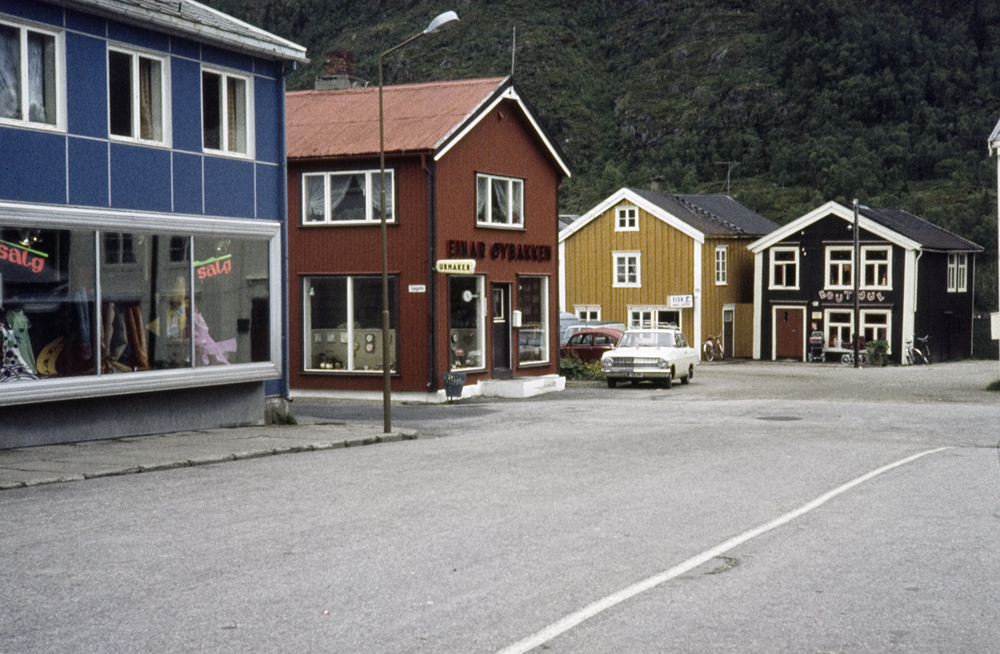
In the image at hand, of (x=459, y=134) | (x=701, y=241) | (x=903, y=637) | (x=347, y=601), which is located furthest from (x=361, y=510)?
(x=701, y=241)

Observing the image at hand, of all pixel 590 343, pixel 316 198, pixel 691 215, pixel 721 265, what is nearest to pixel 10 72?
pixel 316 198

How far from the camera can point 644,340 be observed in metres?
37.2

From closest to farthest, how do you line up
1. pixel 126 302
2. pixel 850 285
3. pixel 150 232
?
pixel 126 302
pixel 150 232
pixel 850 285

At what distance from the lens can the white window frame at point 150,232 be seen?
1630 centimetres

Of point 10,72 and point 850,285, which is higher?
point 10,72

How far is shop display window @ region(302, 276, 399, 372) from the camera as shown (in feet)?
99.5

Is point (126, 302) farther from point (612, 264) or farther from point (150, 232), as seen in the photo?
point (612, 264)

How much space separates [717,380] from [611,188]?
77.2 meters

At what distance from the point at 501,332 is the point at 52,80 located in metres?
17.2

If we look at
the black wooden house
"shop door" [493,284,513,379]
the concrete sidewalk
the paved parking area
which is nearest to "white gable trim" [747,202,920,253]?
the black wooden house

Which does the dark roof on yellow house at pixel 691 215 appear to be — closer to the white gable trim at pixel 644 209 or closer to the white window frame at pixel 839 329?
the white gable trim at pixel 644 209

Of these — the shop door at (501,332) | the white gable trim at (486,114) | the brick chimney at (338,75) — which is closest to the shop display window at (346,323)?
the shop door at (501,332)

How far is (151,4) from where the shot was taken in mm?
18750

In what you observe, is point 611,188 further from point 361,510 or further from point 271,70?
point 361,510
